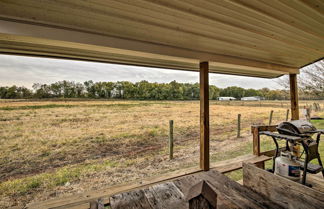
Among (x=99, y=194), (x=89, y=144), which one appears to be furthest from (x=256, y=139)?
(x=89, y=144)

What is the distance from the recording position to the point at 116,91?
3039 millimetres

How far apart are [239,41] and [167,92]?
6.14 feet

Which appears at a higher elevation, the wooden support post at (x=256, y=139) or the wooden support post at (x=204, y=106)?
the wooden support post at (x=204, y=106)

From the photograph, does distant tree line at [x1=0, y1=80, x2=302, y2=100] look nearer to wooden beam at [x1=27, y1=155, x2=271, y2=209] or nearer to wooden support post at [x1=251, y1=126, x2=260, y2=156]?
wooden support post at [x1=251, y1=126, x2=260, y2=156]

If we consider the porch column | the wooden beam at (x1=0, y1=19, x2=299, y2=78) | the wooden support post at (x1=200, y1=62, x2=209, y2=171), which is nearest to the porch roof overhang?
the wooden beam at (x1=0, y1=19, x2=299, y2=78)

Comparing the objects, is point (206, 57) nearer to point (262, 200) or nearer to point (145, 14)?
point (145, 14)

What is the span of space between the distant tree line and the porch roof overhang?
1022 millimetres

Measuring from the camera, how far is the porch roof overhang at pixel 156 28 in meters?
1.07

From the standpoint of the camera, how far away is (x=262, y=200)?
0.69 meters

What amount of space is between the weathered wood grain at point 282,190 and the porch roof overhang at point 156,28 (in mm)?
1378

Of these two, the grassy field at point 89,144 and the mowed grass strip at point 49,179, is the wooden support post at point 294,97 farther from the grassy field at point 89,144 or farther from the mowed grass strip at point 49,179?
the mowed grass strip at point 49,179

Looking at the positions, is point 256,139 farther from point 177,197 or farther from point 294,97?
point 177,197

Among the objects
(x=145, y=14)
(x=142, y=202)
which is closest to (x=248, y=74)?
(x=145, y=14)

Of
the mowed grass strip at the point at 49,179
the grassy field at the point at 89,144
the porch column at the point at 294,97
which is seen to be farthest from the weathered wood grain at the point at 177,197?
the porch column at the point at 294,97
